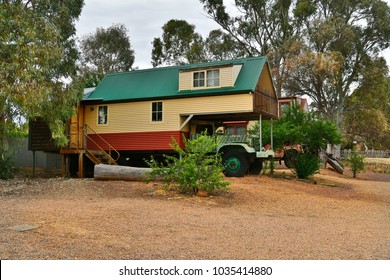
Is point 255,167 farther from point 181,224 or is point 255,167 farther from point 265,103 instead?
point 181,224

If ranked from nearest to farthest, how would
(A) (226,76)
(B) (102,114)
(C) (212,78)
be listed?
1. (A) (226,76)
2. (C) (212,78)
3. (B) (102,114)

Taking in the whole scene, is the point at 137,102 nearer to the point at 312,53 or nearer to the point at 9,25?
the point at 9,25

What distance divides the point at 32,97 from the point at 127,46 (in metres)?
36.2

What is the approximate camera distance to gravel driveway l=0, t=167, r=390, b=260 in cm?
604

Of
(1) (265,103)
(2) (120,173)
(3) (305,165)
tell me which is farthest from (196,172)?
(3) (305,165)

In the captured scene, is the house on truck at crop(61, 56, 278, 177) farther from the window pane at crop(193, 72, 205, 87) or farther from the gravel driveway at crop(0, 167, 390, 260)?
the gravel driveway at crop(0, 167, 390, 260)

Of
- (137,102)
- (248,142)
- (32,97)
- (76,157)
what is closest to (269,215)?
(32,97)

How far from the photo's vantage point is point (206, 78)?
18.9 meters

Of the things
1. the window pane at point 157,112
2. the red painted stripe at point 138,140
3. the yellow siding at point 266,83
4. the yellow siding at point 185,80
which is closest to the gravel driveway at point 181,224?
the red painted stripe at point 138,140

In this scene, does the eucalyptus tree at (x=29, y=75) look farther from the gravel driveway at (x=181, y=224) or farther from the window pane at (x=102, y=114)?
the window pane at (x=102, y=114)

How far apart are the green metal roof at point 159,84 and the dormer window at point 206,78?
29 cm

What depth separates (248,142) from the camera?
1862cm

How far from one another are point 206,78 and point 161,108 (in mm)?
2513

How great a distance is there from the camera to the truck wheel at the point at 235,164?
1784 cm
